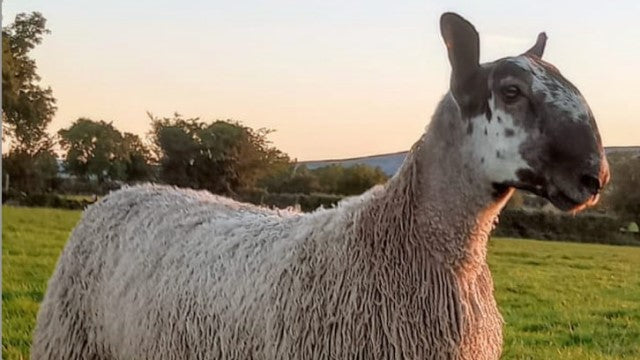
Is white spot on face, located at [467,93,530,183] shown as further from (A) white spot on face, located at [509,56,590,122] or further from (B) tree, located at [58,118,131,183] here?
(B) tree, located at [58,118,131,183]

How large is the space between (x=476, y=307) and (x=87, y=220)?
113 inches

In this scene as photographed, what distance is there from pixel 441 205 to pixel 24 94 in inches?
433

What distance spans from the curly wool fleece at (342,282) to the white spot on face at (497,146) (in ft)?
0.33

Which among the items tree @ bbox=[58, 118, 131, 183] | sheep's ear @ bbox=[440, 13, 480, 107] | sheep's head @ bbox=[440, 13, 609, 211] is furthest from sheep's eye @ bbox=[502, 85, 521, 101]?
tree @ bbox=[58, 118, 131, 183]

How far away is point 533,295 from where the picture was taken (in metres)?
13.7

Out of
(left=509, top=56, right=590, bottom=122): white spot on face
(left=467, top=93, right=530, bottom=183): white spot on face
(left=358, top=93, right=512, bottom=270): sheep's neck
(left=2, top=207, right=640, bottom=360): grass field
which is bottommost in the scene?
(left=2, top=207, right=640, bottom=360): grass field

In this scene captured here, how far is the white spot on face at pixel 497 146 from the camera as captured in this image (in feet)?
11.9

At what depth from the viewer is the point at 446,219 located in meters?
3.93

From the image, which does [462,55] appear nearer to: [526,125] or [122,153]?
[526,125]

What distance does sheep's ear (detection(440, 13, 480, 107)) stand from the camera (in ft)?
12.4

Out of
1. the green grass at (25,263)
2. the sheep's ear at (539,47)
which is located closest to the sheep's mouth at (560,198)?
the sheep's ear at (539,47)

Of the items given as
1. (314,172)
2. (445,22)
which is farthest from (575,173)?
(314,172)

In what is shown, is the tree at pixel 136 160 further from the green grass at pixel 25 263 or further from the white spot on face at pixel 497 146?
the white spot on face at pixel 497 146

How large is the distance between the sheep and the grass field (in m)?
3.21
